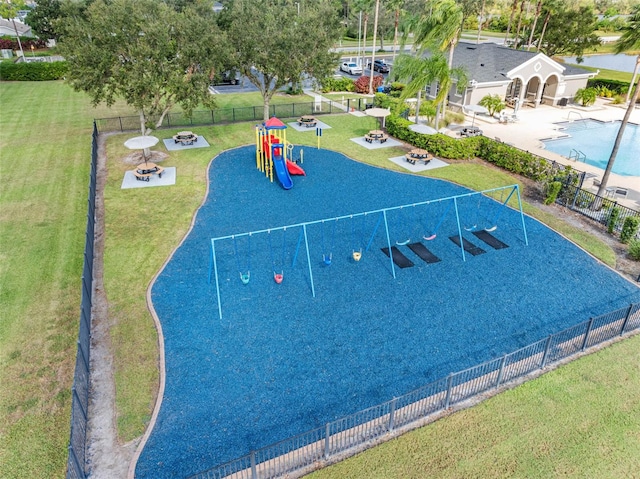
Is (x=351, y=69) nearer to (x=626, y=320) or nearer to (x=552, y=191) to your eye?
(x=552, y=191)

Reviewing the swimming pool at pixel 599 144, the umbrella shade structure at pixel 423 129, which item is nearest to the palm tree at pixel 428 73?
the umbrella shade structure at pixel 423 129

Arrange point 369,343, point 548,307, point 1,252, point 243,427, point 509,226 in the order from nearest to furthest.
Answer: point 243,427 < point 369,343 < point 548,307 < point 1,252 < point 509,226

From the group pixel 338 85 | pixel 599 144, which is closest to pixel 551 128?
pixel 599 144

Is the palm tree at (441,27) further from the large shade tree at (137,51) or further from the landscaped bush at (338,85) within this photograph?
the landscaped bush at (338,85)

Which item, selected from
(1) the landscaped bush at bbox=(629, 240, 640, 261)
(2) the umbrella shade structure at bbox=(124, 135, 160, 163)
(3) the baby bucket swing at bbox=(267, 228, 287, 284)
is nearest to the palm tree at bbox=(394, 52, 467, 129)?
(1) the landscaped bush at bbox=(629, 240, 640, 261)

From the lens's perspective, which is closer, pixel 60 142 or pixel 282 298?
pixel 282 298

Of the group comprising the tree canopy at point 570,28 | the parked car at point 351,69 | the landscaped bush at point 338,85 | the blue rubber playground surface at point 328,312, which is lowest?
the blue rubber playground surface at point 328,312

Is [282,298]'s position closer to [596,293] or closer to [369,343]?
[369,343]

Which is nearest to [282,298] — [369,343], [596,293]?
[369,343]
